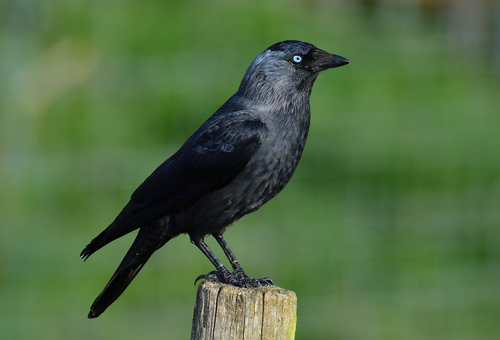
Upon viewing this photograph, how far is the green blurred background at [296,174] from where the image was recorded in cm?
632

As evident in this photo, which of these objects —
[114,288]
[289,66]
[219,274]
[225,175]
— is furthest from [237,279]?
[289,66]

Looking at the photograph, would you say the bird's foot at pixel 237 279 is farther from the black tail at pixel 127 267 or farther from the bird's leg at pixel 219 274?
the black tail at pixel 127 267

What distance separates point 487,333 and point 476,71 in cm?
319

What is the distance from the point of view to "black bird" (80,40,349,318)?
4.14 metres

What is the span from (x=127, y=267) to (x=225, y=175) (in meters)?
0.68

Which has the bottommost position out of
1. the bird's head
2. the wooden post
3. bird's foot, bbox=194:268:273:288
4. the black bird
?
the wooden post

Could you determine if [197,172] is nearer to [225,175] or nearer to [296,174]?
[225,175]

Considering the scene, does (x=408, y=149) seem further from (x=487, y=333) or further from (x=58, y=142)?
(x=58, y=142)

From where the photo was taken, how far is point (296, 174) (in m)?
7.19

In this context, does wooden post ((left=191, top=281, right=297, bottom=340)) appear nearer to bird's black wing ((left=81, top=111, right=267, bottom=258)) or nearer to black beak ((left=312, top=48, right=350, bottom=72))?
bird's black wing ((left=81, top=111, right=267, bottom=258))

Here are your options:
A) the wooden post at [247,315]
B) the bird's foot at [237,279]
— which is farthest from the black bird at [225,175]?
the wooden post at [247,315]

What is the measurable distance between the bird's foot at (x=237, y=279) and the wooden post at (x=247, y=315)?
44 centimetres

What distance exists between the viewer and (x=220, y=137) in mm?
4215

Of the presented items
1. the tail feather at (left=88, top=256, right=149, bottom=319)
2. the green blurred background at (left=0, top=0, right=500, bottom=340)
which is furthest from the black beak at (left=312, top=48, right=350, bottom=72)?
the green blurred background at (left=0, top=0, right=500, bottom=340)
